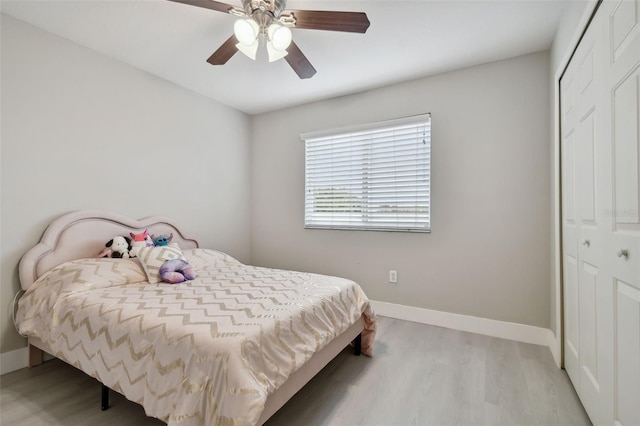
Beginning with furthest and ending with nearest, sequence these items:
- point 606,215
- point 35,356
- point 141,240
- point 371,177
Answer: point 371,177, point 141,240, point 35,356, point 606,215

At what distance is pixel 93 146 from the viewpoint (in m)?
2.49

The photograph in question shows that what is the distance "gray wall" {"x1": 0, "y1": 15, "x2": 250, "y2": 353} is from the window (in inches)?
47.8

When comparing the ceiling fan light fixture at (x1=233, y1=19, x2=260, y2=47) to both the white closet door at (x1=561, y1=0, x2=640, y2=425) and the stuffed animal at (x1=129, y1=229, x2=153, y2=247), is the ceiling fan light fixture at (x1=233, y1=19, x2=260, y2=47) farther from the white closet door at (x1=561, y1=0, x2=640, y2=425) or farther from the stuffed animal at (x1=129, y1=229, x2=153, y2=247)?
the stuffed animal at (x1=129, y1=229, x2=153, y2=247)

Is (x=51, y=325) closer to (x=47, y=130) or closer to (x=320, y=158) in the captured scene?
(x=47, y=130)

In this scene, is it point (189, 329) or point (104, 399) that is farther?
point (104, 399)

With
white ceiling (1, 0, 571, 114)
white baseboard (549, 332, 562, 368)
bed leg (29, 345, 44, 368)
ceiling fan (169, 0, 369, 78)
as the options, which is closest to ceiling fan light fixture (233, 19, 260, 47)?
ceiling fan (169, 0, 369, 78)

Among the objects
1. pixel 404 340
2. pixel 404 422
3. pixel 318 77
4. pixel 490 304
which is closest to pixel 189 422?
pixel 404 422

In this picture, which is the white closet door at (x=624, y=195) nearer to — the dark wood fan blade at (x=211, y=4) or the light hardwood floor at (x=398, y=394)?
the light hardwood floor at (x=398, y=394)

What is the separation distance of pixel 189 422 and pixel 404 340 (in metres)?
1.88

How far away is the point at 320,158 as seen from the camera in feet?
11.8

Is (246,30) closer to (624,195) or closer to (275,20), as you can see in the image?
(275,20)

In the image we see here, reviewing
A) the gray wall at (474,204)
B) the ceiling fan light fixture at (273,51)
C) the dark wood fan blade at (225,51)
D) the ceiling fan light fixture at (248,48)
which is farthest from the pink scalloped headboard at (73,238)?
the gray wall at (474,204)

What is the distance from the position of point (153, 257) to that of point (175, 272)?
8.6 inches

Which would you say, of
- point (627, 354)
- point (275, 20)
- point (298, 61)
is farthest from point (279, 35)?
point (627, 354)
